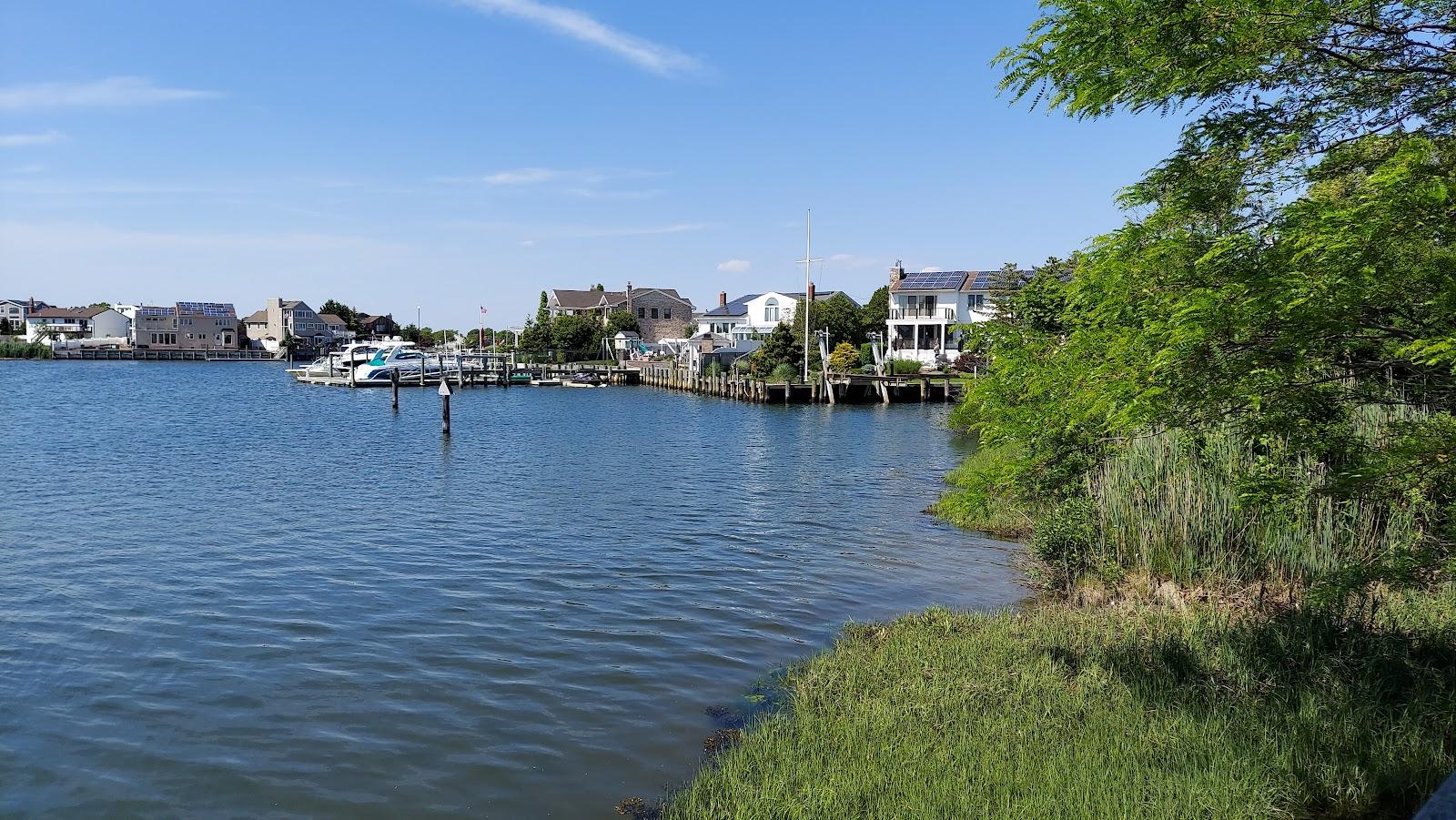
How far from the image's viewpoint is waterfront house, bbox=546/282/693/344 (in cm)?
12550

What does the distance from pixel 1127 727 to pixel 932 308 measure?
80.1 metres

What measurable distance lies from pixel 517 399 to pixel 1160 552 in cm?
5947

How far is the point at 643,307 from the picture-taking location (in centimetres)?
12656

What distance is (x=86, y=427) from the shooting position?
43125mm

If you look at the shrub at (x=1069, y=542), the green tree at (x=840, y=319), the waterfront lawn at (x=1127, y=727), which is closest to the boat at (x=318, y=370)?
the green tree at (x=840, y=319)

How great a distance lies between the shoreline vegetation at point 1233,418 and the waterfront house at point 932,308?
72535mm

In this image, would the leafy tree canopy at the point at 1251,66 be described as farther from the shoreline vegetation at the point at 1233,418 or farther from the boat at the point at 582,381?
the boat at the point at 582,381

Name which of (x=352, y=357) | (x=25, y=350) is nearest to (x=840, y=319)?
(x=352, y=357)

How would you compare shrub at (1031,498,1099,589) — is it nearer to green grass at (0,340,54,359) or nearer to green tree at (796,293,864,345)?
green tree at (796,293,864,345)

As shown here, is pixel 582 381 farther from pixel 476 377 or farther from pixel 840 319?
pixel 840 319

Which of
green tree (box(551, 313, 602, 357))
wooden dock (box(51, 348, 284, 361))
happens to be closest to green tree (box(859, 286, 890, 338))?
green tree (box(551, 313, 602, 357))

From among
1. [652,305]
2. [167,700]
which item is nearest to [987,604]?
[167,700]

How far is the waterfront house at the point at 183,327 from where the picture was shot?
515 feet

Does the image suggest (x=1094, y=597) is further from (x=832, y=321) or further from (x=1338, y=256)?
(x=832, y=321)
